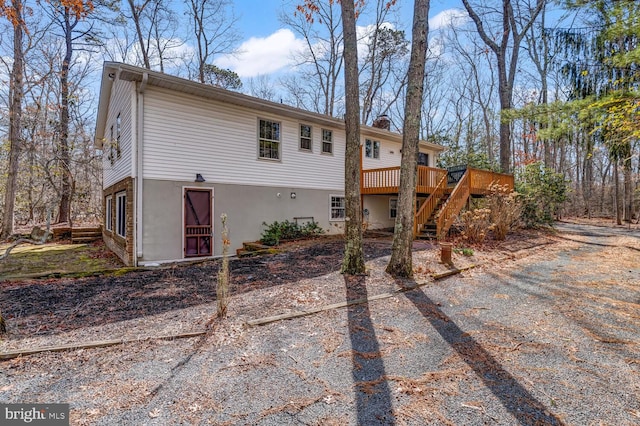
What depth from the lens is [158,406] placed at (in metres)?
2.29

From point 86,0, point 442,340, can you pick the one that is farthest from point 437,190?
point 86,0

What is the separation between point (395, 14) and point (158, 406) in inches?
889

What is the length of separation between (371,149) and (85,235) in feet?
41.5

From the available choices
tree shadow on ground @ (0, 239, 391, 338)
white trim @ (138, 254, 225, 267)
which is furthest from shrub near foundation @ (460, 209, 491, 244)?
white trim @ (138, 254, 225, 267)

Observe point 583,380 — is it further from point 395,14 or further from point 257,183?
point 395,14

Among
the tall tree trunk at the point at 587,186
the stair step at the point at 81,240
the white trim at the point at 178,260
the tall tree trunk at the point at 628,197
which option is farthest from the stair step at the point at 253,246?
the tall tree trunk at the point at 587,186

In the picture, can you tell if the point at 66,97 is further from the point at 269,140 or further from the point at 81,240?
the point at 269,140

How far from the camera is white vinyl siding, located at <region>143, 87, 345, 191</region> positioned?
8039mm

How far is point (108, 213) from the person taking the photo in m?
11.5

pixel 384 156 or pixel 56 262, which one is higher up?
pixel 384 156

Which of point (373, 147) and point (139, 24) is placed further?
point (139, 24)

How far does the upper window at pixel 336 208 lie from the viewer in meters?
12.0

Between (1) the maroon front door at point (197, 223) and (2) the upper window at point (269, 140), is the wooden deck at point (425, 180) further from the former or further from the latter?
(1) the maroon front door at point (197, 223)

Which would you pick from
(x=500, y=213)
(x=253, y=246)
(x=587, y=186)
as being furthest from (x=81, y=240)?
(x=587, y=186)
